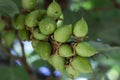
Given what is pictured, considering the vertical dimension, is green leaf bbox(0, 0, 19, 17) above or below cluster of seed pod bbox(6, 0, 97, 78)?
above

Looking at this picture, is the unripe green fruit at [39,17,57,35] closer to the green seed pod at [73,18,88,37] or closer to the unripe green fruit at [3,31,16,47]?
the green seed pod at [73,18,88,37]

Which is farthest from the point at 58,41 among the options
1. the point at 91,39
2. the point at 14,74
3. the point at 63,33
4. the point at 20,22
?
the point at 14,74

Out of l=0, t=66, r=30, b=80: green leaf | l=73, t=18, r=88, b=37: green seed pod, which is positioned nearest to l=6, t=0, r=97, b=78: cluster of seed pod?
l=73, t=18, r=88, b=37: green seed pod

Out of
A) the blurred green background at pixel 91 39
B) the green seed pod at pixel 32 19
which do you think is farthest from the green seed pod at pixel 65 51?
the blurred green background at pixel 91 39

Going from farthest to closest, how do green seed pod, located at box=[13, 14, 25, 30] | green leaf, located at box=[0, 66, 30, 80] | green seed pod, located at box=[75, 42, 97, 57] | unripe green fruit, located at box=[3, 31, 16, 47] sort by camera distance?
green leaf, located at box=[0, 66, 30, 80], unripe green fruit, located at box=[3, 31, 16, 47], green seed pod, located at box=[13, 14, 25, 30], green seed pod, located at box=[75, 42, 97, 57]

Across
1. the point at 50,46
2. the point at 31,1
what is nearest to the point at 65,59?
the point at 50,46

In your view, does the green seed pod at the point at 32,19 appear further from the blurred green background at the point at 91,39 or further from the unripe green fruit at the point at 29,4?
the blurred green background at the point at 91,39

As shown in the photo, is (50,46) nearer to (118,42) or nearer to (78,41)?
(78,41)

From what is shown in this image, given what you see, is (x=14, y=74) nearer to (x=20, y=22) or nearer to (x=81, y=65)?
(x=20, y=22)
